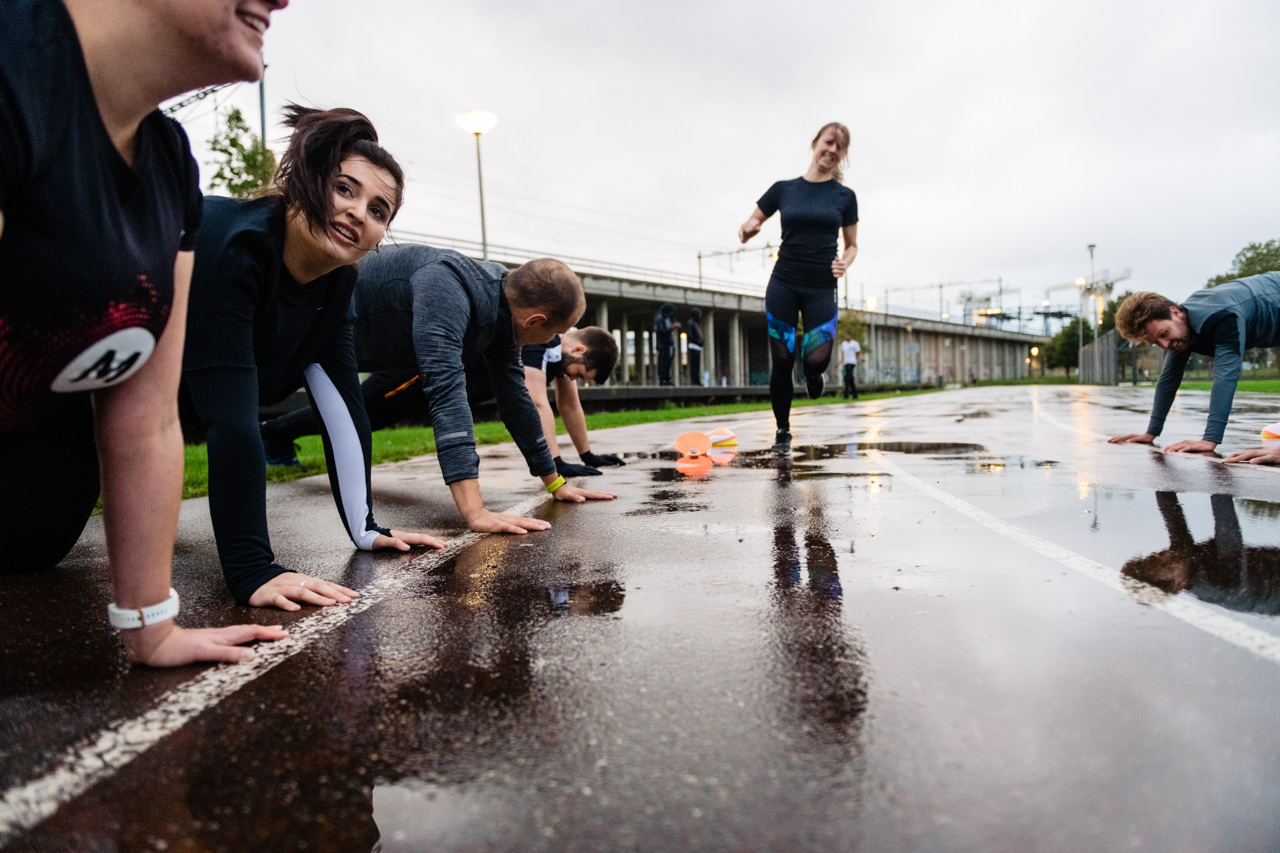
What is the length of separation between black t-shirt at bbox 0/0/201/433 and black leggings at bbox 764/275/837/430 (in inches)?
245

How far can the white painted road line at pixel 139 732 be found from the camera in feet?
4.35

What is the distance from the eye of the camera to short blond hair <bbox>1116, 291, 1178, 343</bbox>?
6520mm

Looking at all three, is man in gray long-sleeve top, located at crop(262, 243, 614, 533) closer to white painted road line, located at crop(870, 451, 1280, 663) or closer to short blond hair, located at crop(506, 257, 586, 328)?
short blond hair, located at crop(506, 257, 586, 328)

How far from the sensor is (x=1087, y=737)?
149 centimetres

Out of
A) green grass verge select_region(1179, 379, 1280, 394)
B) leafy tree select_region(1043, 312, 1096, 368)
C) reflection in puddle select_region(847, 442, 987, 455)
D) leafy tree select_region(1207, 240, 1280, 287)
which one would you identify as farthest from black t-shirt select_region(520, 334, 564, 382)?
leafy tree select_region(1043, 312, 1096, 368)

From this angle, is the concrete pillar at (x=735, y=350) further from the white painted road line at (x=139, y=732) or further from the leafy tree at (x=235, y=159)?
the white painted road line at (x=139, y=732)

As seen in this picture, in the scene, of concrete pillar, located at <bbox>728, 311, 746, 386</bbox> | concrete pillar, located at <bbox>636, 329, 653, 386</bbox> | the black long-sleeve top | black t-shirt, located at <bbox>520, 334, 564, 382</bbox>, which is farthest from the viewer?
concrete pillar, located at <bbox>636, 329, 653, 386</bbox>

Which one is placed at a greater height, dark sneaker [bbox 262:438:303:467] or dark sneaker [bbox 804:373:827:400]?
dark sneaker [bbox 804:373:827:400]

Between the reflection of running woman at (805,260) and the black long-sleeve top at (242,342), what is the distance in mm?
5033

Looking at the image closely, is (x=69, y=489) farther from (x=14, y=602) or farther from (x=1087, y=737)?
(x=1087, y=737)

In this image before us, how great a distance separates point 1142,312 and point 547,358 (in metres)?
4.76

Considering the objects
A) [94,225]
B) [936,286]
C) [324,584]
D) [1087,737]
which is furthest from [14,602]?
[936,286]

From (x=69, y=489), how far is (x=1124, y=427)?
10065 mm

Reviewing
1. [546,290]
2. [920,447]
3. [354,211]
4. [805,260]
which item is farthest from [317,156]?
[920,447]
